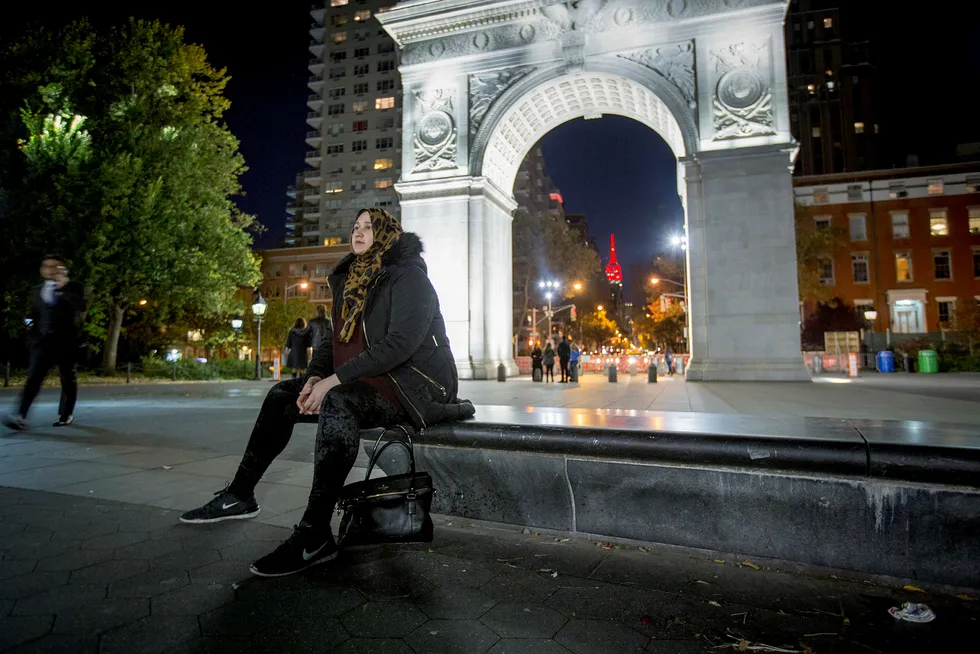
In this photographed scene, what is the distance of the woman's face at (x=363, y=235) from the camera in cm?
326

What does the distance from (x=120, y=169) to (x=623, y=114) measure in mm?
18571

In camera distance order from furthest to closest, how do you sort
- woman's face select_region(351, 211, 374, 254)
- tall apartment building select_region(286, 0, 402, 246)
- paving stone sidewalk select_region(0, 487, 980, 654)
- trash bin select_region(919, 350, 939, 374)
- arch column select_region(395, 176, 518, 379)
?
tall apartment building select_region(286, 0, 402, 246), trash bin select_region(919, 350, 939, 374), arch column select_region(395, 176, 518, 379), woman's face select_region(351, 211, 374, 254), paving stone sidewalk select_region(0, 487, 980, 654)

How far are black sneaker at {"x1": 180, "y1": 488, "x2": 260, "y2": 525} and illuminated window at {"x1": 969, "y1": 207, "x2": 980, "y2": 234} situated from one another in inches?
2052

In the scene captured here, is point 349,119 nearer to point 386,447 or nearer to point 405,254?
point 405,254

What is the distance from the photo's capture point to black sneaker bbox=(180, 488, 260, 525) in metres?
3.10

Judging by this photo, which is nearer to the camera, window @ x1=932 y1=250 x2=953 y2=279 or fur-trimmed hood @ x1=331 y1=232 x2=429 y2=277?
fur-trimmed hood @ x1=331 y1=232 x2=429 y2=277

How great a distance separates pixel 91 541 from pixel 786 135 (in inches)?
686

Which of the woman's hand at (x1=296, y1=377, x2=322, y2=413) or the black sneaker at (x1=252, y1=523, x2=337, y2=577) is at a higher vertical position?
the woman's hand at (x1=296, y1=377, x2=322, y2=413)

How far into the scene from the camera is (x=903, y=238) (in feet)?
133

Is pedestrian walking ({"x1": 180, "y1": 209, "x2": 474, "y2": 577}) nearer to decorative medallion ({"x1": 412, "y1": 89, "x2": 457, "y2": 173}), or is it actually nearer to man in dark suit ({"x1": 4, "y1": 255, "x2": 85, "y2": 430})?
man in dark suit ({"x1": 4, "y1": 255, "x2": 85, "y2": 430})

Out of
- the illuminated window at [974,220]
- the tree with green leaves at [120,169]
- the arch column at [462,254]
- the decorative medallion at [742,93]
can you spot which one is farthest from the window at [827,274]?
the tree with green leaves at [120,169]

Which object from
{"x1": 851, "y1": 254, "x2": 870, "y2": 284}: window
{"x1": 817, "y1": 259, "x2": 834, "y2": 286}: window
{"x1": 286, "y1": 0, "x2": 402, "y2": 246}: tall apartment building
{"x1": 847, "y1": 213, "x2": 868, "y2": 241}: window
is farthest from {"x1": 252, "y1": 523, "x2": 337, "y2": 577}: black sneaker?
{"x1": 286, "y1": 0, "x2": 402, "y2": 246}: tall apartment building

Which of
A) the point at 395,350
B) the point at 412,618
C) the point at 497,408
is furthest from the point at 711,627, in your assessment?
the point at 497,408

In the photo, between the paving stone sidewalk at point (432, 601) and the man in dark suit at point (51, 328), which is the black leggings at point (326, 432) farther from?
the man in dark suit at point (51, 328)
